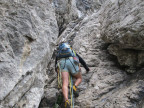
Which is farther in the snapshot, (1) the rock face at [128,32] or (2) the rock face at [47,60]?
(1) the rock face at [128,32]

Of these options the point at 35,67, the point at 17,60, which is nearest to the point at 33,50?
the point at 35,67

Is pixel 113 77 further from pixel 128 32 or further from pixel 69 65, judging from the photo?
pixel 128 32

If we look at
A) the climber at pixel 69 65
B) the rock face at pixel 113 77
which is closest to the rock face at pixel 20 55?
the climber at pixel 69 65

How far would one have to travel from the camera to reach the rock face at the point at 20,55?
11.3 ft

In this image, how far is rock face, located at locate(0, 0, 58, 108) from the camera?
344cm

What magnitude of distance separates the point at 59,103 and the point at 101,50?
3.50 metres

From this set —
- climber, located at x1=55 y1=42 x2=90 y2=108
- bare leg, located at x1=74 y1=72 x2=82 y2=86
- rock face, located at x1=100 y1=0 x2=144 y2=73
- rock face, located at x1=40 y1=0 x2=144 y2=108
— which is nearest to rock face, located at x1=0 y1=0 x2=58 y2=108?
climber, located at x1=55 y1=42 x2=90 y2=108

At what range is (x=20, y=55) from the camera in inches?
155

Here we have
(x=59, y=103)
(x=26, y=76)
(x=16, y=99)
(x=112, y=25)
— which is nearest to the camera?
(x=16, y=99)

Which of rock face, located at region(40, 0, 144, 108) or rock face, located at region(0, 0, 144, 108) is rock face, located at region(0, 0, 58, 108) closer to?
rock face, located at region(0, 0, 144, 108)

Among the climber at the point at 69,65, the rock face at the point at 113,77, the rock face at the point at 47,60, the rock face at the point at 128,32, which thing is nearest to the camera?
the rock face at the point at 47,60

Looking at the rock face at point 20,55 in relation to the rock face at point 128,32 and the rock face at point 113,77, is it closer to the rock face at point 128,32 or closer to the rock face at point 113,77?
the rock face at point 113,77

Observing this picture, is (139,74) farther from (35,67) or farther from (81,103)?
(35,67)

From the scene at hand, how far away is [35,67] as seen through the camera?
446 cm
